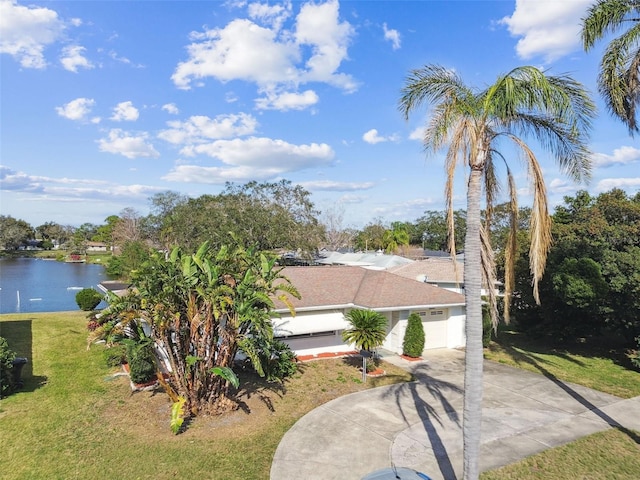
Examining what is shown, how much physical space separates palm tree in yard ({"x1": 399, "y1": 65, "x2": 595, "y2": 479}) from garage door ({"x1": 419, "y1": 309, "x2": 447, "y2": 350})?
12.0 m

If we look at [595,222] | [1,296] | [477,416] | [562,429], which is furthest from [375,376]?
[1,296]

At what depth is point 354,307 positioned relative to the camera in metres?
18.3

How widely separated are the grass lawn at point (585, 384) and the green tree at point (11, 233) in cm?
10742

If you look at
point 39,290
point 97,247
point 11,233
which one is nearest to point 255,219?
point 39,290

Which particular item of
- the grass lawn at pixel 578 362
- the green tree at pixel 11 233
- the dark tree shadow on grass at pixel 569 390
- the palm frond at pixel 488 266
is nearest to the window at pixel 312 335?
the grass lawn at pixel 578 362

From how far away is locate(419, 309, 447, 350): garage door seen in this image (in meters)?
19.8

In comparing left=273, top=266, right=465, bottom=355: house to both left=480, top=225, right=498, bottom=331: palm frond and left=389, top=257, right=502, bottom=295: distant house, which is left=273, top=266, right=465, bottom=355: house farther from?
left=480, top=225, right=498, bottom=331: palm frond

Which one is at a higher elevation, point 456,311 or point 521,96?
point 521,96

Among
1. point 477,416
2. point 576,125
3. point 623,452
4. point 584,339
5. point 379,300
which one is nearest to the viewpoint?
point 477,416

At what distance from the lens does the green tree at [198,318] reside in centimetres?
1129

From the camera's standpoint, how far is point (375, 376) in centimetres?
1572

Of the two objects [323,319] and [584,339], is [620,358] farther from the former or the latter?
[323,319]

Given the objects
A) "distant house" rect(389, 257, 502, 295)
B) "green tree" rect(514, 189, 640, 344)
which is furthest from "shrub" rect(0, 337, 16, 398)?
"green tree" rect(514, 189, 640, 344)

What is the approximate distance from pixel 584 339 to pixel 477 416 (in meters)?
20.6
